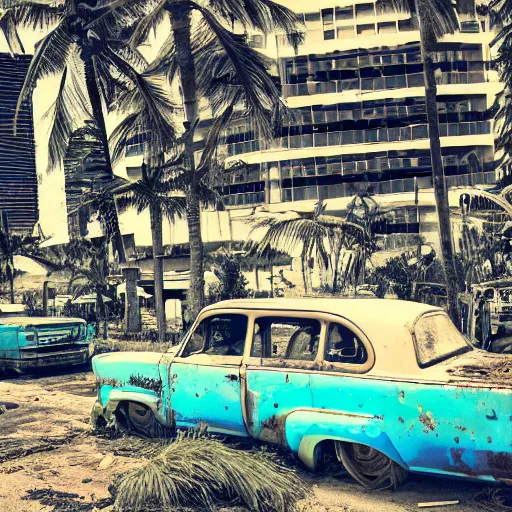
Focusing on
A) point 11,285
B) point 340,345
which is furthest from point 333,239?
point 11,285

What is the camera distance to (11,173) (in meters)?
15.3

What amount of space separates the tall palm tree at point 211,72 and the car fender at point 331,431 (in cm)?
617

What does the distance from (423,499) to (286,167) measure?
27.5 ft

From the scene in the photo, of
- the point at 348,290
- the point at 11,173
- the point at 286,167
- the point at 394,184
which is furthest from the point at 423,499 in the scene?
the point at 11,173

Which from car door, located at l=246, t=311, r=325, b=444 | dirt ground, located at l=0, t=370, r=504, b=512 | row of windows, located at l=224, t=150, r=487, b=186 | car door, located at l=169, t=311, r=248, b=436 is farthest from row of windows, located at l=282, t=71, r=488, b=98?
car door, located at l=246, t=311, r=325, b=444

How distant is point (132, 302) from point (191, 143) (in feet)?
12.4

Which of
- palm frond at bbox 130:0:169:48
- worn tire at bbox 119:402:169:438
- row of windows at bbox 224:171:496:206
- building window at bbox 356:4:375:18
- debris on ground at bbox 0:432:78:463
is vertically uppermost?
building window at bbox 356:4:375:18

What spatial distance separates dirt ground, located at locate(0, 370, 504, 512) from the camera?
16.4 ft

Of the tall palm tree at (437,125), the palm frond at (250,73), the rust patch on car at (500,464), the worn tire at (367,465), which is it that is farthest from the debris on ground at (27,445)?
the tall palm tree at (437,125)

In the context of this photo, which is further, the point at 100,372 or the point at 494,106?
the point at 494,106

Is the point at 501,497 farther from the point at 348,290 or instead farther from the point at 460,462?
the point at 348,290

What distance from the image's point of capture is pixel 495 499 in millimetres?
4848

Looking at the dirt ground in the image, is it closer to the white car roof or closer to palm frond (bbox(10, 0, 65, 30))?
the white car roof

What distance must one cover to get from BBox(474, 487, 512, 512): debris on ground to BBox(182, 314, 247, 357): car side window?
2.32 m
